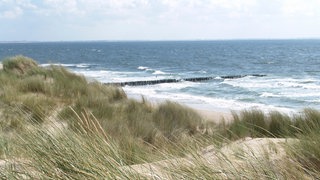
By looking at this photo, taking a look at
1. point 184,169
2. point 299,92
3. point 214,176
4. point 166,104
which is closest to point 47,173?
point 184,169

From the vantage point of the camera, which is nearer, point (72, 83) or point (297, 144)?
point (297, 144)

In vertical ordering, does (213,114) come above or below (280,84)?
above

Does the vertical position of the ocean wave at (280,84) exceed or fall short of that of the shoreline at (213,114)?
it falls short

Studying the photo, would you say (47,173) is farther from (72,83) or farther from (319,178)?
(72,83)

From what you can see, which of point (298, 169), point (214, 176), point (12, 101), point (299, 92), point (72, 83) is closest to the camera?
point (214, 176)

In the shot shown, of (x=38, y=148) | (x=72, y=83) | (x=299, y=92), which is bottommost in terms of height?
(x=299, y=92)

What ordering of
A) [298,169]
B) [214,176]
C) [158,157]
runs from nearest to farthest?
1. [214,176]
2. [298,169]
3. [158,157]

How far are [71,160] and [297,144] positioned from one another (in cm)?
218

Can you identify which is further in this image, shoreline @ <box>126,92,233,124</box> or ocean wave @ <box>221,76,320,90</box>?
ocean wave @ <box>221,76,320,90</box>

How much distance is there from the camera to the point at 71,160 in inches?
115

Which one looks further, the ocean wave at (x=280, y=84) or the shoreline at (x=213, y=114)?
the ocean wave at (x=280, y=84)

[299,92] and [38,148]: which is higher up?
[38,148]

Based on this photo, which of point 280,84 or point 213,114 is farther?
point 280,84

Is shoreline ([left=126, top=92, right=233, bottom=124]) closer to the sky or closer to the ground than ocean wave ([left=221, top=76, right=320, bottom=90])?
closer to the sky
